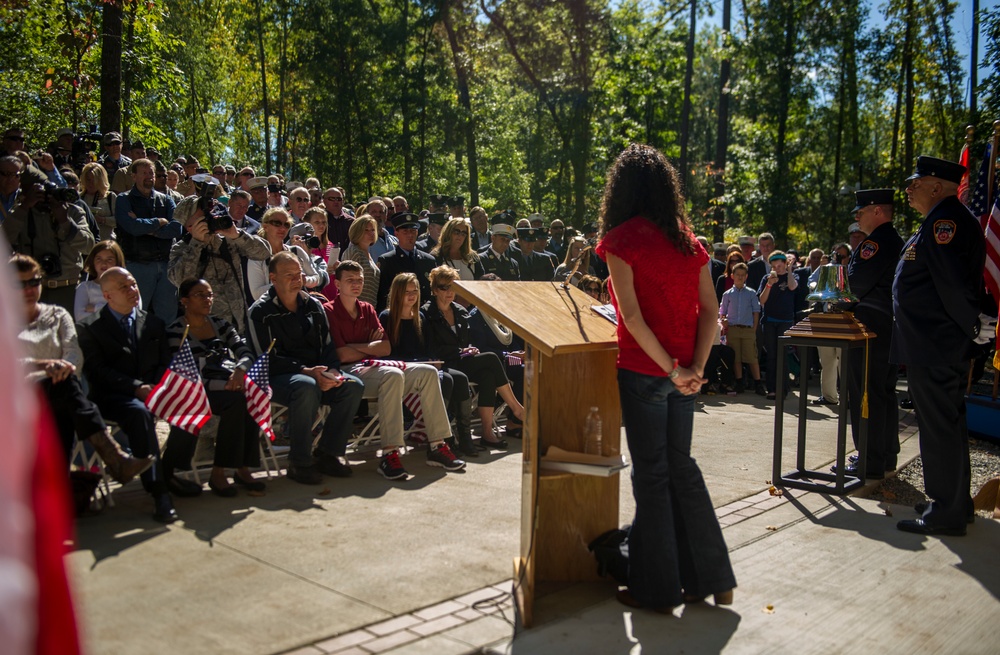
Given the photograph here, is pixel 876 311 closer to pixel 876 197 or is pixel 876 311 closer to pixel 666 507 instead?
pixel 876 197

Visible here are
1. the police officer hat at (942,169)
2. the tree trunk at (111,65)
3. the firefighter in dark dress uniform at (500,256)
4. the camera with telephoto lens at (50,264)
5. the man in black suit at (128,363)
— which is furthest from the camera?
the tree trunk at (111,65)

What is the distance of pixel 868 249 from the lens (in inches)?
264

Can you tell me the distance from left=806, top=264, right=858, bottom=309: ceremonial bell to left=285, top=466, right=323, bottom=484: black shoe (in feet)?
12.7

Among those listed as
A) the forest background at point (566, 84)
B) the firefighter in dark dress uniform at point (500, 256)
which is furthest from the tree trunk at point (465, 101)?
the firefighter in dark dress uniform at point (500, 256)

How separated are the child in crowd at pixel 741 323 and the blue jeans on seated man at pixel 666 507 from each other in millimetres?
8527

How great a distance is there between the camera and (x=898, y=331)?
578cm

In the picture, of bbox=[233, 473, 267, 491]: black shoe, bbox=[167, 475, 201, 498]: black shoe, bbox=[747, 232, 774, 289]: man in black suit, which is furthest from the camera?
bbox=[747, 232, 774, 289]: man in black suit

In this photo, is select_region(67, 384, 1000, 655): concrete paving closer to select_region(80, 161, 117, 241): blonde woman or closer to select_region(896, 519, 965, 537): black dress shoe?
select_region(896, 519, 965, 537): black dress shoe

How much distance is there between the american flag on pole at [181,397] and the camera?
5539 millimetres

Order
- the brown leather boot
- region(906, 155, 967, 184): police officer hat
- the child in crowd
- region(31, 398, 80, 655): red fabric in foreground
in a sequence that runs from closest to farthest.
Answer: region(31, 398, 80, 655): red fabric in foreground, the brown leather boot, region(906, 155, 967, 184): police officer hat, the child in crowd

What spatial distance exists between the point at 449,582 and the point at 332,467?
2.39 metres

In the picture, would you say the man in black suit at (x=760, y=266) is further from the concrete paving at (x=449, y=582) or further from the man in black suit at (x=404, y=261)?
the concrete paving at (x=449, y=582)

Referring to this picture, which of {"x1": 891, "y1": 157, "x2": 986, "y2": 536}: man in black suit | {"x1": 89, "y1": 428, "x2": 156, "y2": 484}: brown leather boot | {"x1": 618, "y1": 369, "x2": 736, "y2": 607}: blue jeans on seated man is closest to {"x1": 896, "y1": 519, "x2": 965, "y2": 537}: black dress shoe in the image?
{"x1": 891, "y1": 157, "x2": 986, "y2": 536}: man in black suit

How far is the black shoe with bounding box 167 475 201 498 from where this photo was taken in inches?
229
